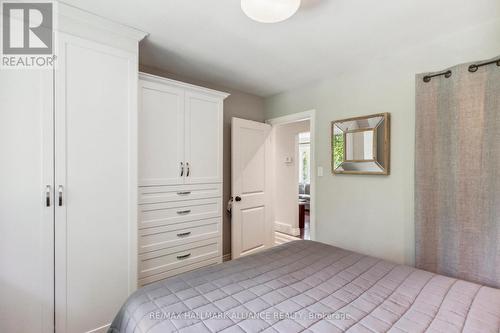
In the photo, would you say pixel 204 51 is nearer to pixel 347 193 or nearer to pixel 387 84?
pixel 387 84

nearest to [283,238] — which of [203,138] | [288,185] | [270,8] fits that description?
[288,185]

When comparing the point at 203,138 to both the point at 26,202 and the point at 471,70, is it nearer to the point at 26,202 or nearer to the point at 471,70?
the point at 26,202

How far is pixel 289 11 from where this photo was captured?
54.2 inches

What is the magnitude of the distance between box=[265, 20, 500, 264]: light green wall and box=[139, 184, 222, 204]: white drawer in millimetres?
1329

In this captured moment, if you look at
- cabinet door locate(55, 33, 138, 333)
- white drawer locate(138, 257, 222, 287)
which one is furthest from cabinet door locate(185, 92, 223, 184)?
white drawer locate(138, 257, 222, 287)

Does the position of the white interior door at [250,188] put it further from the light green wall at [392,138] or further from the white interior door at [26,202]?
the white interior door at [26,202]

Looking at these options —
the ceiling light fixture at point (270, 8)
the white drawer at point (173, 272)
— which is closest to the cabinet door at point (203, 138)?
the white drawer at point (173, 272)

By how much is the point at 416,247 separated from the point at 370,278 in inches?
36.6

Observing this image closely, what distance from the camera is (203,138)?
259 centimetres

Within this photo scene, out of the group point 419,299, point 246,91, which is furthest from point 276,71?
point 419,299

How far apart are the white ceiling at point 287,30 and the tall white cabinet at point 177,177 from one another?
1.25 ft

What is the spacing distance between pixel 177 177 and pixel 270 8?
167 cm
